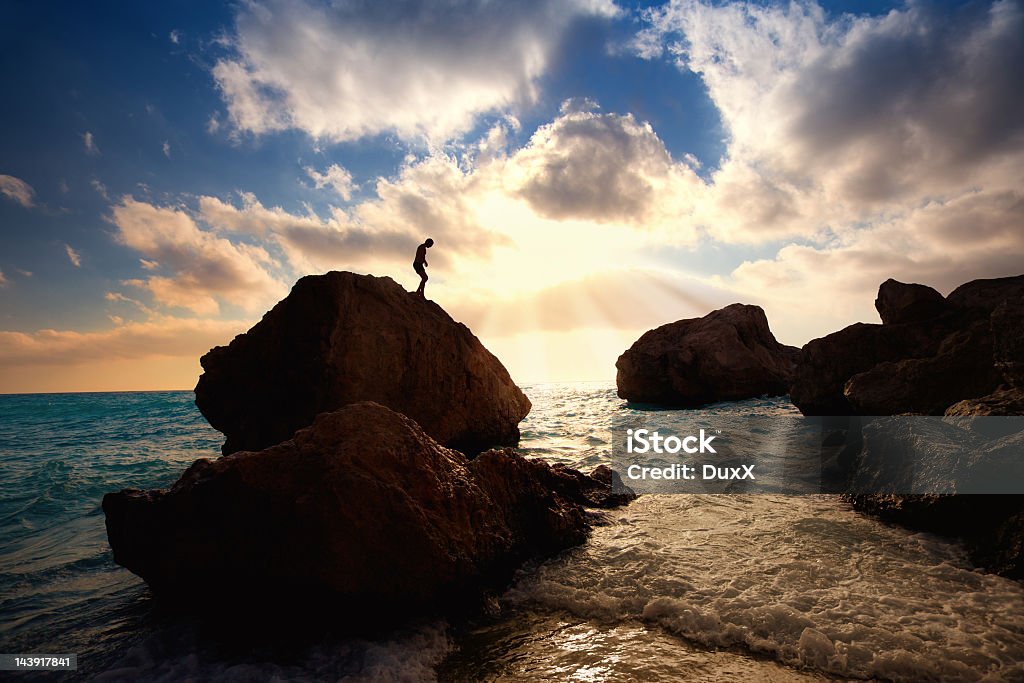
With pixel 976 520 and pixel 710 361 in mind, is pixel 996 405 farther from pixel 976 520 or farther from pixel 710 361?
pixel 710 361

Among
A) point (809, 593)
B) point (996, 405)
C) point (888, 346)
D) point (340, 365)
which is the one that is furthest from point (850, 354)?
point (340, 365)

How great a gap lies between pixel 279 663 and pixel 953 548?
20.5ft

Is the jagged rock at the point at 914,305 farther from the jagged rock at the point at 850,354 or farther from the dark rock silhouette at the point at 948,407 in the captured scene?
the jagged rock at the point at 850,354

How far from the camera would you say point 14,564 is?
5.93 metres

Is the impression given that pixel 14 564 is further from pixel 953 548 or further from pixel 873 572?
pixel 953 548

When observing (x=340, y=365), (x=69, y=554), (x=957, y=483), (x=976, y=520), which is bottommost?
(x=69, y=554)

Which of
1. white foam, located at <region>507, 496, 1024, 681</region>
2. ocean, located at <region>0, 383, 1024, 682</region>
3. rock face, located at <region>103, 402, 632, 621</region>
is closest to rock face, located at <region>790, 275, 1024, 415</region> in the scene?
ocean, located at <region>0, 383, 1024, 682</region>

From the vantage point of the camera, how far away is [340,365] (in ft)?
28.6

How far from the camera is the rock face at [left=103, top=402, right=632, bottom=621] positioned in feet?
Result: 11.9

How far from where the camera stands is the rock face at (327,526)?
364 cm

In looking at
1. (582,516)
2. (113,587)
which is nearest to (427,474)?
(582,516)

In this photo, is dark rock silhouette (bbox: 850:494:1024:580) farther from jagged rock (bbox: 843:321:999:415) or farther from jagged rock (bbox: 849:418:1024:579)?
jagged rock (bbox: 843:321:999:415)

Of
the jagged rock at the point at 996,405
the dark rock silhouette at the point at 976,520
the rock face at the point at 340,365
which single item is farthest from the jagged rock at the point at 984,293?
the rock face at the point at 340,365

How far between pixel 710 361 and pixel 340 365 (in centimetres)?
1725
